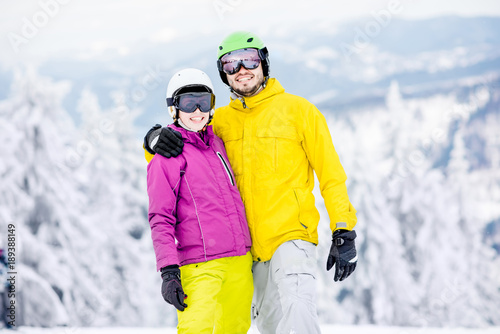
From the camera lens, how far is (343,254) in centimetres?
327

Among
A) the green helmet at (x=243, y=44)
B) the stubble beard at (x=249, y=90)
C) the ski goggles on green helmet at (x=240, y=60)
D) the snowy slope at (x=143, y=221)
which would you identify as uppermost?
the green helmet at (x=243, y=44)

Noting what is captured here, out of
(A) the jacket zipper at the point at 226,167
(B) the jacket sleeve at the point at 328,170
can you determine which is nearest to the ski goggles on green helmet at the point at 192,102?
(A) the jacket zipper at the point at 226,167

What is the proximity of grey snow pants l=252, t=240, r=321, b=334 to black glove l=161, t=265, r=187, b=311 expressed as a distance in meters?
0.66

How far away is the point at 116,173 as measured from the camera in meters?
17.1

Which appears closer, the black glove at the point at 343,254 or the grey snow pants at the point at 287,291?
the grey snow pants at the point at 287,291

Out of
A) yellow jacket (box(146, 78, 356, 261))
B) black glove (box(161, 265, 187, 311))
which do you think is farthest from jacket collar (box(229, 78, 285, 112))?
black glove (box(161, 265, 187, 311))

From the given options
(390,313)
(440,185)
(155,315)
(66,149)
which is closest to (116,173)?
(66,149)

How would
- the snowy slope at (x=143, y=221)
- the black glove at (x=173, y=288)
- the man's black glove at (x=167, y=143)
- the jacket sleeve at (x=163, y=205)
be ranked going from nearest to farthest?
the black glove at (x=173, y=288) < the jacket sleeve at (x=163, y=205) < the man's black glove at (x=167, y=143) < the snowy slope at (x=143, y=221)

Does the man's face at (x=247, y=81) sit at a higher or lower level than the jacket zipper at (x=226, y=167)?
higher

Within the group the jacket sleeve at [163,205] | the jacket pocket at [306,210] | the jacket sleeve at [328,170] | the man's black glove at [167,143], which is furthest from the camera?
the jacket pocket at [306,210]

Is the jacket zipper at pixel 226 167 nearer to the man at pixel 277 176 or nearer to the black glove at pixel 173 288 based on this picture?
the man at pixel 277 176

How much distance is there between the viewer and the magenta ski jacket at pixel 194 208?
10.3ft

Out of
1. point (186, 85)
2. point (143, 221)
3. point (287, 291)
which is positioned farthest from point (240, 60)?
point (143, 221)

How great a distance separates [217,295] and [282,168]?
0.98 m
